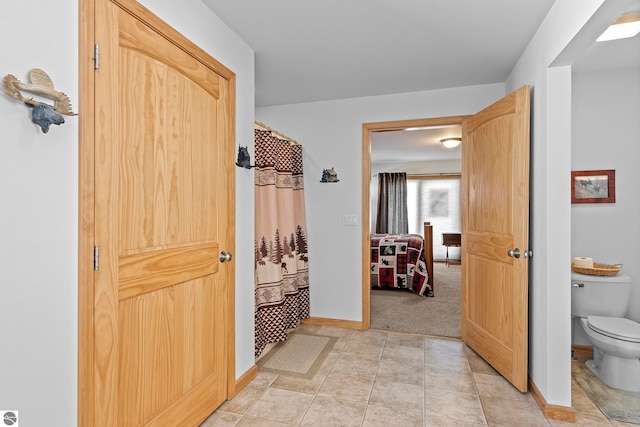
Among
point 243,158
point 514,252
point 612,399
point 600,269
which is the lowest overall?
point 612,399

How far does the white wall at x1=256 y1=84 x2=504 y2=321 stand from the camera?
11.2 feet

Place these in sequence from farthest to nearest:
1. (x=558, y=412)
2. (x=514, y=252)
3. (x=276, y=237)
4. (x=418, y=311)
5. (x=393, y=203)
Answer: (x=393, y=203) → (x=418, y=311) → (x=276, y=237) → (x=514, y=252) → (x=558, y=412)

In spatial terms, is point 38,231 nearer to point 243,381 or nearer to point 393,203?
point 243,381

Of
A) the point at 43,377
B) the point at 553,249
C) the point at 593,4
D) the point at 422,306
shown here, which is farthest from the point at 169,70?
the point at 422,306

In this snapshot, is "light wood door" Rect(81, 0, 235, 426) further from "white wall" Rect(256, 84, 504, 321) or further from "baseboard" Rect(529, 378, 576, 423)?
"baseboard" Rect(529, 378, 576, 423)

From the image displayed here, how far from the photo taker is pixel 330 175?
3.51 meters

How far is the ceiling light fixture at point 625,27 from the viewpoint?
1913 millimetres

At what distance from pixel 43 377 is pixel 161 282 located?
57 cm

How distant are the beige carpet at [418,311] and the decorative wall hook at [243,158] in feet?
7.11

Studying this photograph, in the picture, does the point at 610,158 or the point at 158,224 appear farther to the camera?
the point at 610,158

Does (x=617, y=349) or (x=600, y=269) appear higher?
(x=600, y=269)

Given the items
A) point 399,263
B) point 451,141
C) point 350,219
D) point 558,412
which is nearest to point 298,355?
point 350,219

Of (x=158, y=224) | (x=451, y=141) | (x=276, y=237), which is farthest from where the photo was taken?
(x=451, y=141)

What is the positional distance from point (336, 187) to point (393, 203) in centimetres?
474
